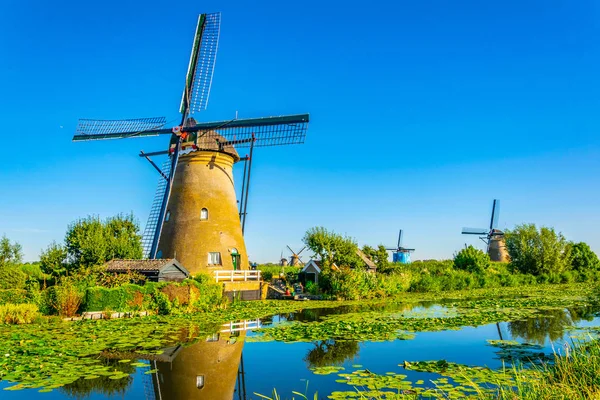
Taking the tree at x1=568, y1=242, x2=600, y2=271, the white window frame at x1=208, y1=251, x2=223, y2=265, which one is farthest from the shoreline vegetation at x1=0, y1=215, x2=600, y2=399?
the tree at x1=568, y1=242, x2=600, y2=271

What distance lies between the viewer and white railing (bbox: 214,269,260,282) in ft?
67.9

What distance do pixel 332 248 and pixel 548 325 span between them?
13378 millimetres

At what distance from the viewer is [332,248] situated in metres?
25.4

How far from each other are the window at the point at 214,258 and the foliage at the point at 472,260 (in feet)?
83.5

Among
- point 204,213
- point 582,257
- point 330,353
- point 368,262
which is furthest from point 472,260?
point 330,353

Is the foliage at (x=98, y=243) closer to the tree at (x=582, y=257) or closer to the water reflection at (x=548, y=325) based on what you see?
the water reflection at (x=548, y=325)

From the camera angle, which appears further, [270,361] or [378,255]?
[378,255]

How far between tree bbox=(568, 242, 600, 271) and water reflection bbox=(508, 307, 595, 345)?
110 feet

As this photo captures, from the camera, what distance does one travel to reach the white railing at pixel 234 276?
20.7m

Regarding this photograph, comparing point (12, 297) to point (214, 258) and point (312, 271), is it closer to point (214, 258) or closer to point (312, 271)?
point (214, 258)

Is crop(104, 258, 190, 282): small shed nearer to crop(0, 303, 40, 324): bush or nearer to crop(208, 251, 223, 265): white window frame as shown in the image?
crop(208, 251, 223, 265): white window frame

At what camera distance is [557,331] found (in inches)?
472

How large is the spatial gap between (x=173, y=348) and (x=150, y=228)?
511 inches

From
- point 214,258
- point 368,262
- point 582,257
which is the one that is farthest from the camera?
point 582,257
